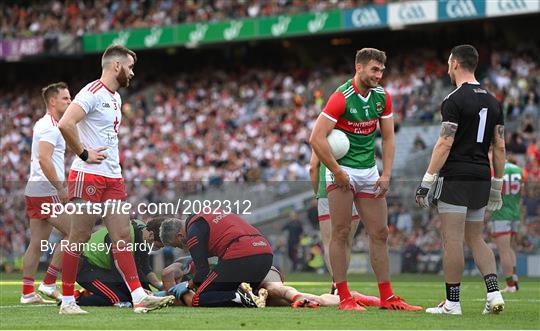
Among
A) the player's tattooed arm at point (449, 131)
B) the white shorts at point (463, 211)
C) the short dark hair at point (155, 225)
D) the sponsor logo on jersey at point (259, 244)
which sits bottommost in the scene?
the sponsor logo on jersey at point (259, 244)

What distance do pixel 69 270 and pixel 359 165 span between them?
289 centimetres

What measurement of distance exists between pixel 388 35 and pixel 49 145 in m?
24.9

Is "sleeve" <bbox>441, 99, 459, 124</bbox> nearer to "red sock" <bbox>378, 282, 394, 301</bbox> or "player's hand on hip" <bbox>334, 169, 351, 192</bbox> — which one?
"player's hand on hip" <bbox>334, 169, 351, 192</bbox>

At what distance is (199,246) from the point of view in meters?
11.0

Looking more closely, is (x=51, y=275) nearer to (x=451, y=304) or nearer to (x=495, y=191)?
(x=451, y=304)

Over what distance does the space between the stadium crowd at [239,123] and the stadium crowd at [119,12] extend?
2.32 meters

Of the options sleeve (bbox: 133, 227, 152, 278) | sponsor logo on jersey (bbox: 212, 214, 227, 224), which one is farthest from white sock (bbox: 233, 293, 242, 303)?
sleeve (bbox: 133, 227, 152, 278)

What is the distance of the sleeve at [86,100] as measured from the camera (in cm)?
998

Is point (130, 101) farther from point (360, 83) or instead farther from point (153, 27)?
point (360, 83)

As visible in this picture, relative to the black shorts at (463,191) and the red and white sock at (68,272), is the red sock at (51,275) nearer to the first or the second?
the red and white sock at (68,272)

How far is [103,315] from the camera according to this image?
9.98 m

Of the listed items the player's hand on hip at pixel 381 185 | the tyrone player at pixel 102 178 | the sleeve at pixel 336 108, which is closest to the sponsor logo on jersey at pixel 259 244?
the tyrone player at pixel 102 178

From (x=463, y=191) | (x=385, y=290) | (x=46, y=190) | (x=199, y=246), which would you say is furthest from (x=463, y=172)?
(x=46, y=190)

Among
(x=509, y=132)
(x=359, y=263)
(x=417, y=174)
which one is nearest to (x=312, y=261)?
(x=359, y=263)
